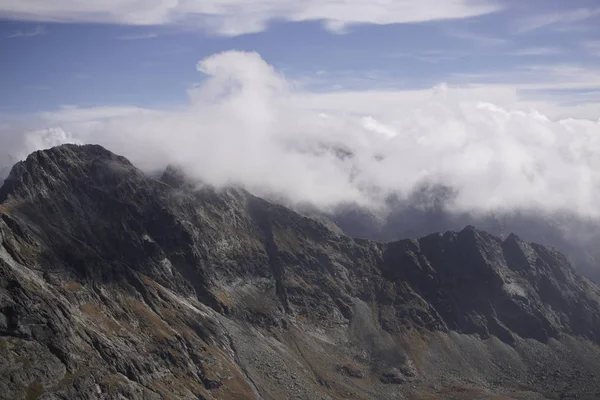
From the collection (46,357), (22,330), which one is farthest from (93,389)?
(22,330)

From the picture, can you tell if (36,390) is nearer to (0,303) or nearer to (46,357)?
(46,357)

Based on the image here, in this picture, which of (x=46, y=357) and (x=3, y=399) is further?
(x=46, y=357)

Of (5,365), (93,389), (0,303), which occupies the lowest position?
(93,389)

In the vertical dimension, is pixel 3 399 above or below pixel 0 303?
below

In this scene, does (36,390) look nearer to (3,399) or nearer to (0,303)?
(3,399)

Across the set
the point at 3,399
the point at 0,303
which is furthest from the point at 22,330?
the point at 3,399

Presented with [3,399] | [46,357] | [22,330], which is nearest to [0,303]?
[22,330]

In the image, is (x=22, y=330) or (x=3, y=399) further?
(x=22, y=330)

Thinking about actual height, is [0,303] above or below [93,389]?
above
